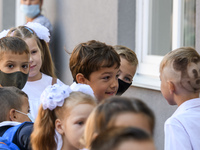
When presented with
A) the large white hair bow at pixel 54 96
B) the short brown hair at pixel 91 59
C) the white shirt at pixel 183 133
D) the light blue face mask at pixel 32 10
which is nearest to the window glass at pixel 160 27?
the short brown hair at pixel 91 59

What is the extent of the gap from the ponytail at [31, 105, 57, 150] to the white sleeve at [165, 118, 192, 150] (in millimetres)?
716

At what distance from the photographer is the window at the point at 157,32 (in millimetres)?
4875

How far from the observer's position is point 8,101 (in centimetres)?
305

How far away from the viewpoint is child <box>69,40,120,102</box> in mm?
3379

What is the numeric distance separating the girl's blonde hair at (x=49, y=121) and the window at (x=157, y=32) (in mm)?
2396

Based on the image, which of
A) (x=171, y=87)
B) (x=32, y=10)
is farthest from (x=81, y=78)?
(x=32, y=10)

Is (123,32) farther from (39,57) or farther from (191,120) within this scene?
(191,120)

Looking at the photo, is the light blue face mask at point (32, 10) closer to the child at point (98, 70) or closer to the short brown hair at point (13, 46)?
the short brown hair at point (13, 46)

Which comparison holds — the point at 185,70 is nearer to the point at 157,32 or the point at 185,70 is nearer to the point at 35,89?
the point at 35,89

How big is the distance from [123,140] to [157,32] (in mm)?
4302

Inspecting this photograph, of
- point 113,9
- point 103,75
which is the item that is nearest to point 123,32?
point 113,9

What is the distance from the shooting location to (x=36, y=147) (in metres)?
2.48

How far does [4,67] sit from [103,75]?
2.73 feet

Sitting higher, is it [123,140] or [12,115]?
[123,140]
